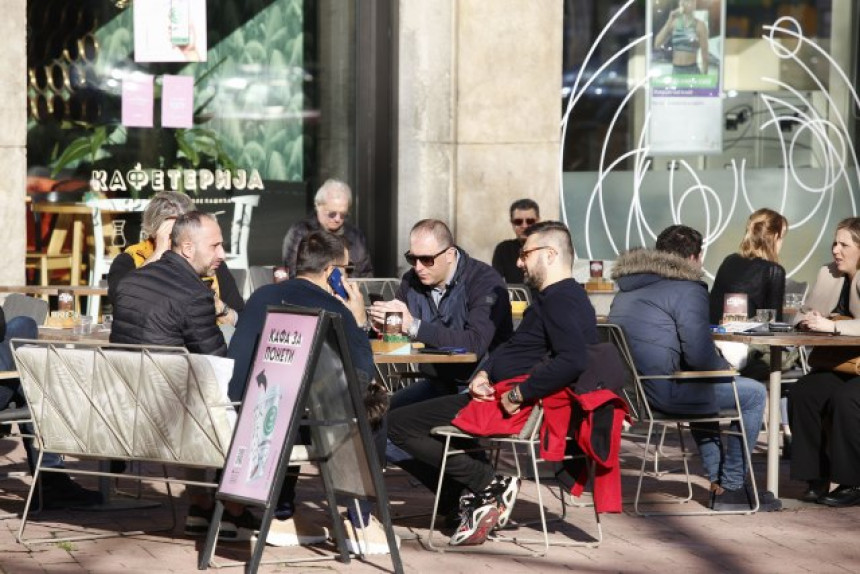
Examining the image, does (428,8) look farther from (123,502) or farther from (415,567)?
(415,567)

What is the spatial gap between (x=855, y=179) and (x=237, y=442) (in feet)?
28.2

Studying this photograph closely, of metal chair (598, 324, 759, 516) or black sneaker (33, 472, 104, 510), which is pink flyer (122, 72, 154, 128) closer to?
black sneaker (33, 472, 104, 510)

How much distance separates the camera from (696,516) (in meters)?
8.43

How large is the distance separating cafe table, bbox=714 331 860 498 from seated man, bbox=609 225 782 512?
6.3 inches

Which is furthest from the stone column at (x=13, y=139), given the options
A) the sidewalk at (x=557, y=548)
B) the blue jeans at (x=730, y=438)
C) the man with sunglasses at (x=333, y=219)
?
the blue jeans at (x=730, y=438)

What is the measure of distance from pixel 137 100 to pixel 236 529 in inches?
226

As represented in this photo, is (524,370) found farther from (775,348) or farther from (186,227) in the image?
(775,348)

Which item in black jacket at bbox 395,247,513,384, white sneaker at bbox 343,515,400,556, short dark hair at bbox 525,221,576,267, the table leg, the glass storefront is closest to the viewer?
white sneaker at bbox 343,515,400,556

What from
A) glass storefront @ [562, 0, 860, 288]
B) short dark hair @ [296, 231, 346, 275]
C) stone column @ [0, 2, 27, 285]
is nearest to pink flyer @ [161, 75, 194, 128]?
stone column @ [0, 2, 27, 285]

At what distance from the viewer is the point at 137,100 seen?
41.2ft

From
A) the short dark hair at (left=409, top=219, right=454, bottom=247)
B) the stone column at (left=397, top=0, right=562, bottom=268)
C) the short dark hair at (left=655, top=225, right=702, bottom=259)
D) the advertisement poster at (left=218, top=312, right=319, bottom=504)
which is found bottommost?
the advertisement poster at (left=218, top=312, right=319, bottom=504)

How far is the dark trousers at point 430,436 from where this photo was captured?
7.70 metres

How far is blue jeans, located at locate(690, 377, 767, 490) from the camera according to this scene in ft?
28.1

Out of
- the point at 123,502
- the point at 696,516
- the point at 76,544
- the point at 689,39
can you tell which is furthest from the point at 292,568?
the point at 689,39
